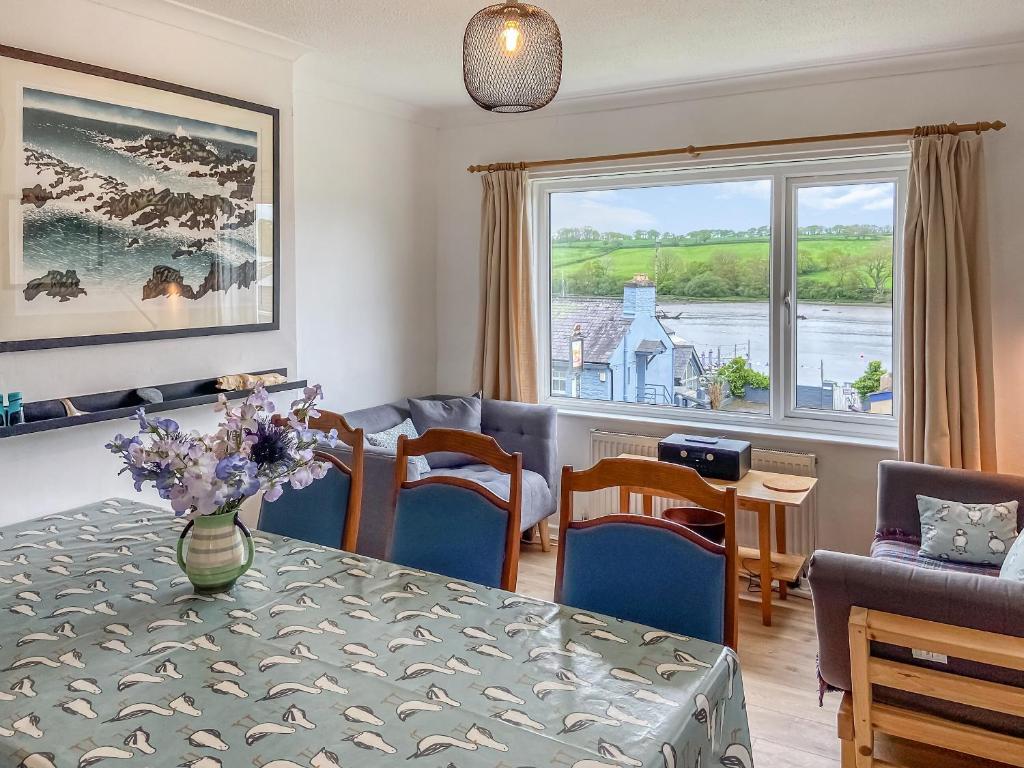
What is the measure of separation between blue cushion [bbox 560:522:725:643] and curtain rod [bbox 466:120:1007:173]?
2717mm

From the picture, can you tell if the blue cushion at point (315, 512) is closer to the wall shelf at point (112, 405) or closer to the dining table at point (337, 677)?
the dining table at point (337, 677)

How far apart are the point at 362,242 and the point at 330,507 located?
92.9 inches

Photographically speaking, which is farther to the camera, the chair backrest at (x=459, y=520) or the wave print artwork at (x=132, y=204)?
the wave print artwork at (x=132, y=204)

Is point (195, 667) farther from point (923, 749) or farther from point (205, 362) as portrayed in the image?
point (923, 749)

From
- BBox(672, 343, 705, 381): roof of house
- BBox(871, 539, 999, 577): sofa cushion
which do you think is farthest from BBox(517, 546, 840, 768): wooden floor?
BBox(672, 343, 705, 381): roof of house

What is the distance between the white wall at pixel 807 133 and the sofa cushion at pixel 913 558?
0.58 meters

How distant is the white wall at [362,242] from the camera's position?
4016mm

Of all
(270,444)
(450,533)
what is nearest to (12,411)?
(270,444)

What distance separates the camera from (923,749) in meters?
2.48

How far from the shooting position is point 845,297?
395 centimetres

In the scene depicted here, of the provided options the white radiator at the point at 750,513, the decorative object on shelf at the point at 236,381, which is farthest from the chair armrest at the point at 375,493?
the white radiator at the point at 750,513

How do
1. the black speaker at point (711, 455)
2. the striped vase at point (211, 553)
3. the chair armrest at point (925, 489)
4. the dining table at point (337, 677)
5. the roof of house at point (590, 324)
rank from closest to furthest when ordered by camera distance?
the dining table at point (337, 677) < the striped vase at point (211, 553) < the chair armrest at point (925, 489) < the black speaker at point (711, 455) < the roof of house at point (590, 324)

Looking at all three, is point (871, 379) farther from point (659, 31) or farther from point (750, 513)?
point (659, 31)

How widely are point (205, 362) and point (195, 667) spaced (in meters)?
2.06
